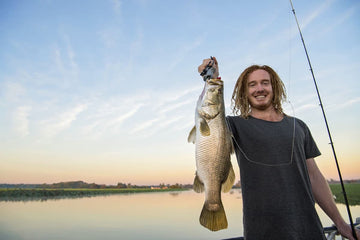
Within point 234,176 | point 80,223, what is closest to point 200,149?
point 234,176

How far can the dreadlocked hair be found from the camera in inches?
107

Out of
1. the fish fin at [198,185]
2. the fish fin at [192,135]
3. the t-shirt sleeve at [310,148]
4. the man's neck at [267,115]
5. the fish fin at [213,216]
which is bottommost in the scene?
the fish fin at [213,216]

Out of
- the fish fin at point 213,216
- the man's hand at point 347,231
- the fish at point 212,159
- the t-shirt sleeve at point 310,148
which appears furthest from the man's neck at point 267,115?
the man's hand at point 347,231

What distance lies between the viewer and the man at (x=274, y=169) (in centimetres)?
200

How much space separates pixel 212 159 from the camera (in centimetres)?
222

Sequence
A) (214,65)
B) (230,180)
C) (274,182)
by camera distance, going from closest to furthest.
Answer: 1. (274,182)
2. (230,180)
3. (214,65)

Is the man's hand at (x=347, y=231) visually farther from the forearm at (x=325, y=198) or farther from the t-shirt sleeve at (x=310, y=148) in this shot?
the t-shirt sleeve at (x=310, y=148)

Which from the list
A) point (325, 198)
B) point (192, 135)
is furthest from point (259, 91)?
point (325, 198)

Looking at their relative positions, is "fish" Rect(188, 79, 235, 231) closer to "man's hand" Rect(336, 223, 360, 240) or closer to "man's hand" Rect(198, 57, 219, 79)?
"man's hand" Rect(198, 57, 219, 79)

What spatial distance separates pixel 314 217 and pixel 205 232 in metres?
19.8

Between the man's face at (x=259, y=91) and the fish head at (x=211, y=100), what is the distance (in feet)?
1.25

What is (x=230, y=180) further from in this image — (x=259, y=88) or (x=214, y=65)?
(x=214, y=65)

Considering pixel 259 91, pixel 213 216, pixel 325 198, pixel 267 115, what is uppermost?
pixel 259 91

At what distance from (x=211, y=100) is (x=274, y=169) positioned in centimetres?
89
